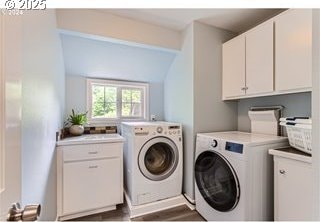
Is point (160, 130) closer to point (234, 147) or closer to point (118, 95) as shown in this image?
point (234, 147)

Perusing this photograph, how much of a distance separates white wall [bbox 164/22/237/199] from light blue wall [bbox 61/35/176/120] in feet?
1.50

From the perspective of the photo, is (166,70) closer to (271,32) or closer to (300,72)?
(271,32)

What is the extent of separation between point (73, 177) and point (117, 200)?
562 mm

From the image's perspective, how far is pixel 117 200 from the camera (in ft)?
6.34

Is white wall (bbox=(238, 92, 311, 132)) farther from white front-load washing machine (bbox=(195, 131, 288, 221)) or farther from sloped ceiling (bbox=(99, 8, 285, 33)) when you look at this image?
sloped ceiling (bbox=(99, 8, 285, 33))

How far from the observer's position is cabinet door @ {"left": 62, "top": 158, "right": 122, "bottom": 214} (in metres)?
1.74

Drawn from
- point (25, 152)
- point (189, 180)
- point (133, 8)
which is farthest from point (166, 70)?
point (25, 152)

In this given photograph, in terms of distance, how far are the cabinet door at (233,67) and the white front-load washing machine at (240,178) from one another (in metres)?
0.70

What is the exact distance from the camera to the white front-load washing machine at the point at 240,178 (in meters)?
1.37

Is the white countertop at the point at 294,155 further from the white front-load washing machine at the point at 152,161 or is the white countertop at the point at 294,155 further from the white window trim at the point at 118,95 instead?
the white window trim at the point at 118,95

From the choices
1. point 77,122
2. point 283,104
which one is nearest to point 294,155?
point 283,104

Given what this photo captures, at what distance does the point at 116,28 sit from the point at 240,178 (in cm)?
197

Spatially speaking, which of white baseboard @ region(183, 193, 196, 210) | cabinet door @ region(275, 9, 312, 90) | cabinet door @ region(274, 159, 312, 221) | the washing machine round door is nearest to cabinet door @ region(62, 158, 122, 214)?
white baseboard @ region(183, 193, 196, 210)
